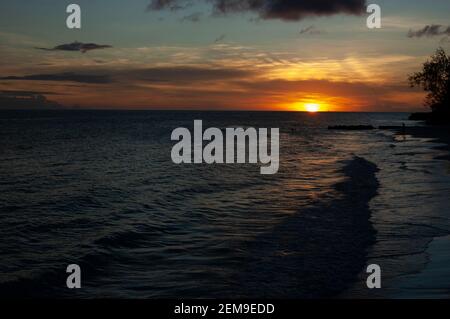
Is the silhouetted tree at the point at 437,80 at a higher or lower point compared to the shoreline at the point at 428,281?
higher

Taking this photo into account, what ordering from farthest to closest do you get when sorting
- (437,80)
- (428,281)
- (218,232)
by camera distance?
(437,80), (218,232), (428,281)

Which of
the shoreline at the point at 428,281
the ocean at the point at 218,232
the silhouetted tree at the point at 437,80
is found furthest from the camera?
the silhouetted tree at the point at 437,80

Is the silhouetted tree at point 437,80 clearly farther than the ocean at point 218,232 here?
Yes

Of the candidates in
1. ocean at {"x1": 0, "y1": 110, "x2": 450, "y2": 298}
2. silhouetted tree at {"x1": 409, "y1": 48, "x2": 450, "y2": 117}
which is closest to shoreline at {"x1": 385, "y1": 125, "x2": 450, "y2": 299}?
ocean at {"x1": 0, "y1": 110, "x2": 450, "y2": 298}

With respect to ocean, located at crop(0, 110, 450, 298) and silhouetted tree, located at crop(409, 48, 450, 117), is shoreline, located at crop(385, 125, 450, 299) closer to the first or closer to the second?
ocean, located at crop(0, 110, 450, 298)

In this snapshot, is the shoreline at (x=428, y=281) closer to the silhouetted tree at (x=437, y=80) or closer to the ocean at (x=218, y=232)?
the ocean at (x=218, y=232)

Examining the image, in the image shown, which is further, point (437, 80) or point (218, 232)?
point (437, 80)

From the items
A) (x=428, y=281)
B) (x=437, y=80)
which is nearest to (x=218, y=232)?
(x=428, y=281)

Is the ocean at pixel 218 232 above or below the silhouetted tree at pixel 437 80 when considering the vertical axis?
below

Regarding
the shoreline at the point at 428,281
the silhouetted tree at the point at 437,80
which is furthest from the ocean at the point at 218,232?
the silhouetted tree at the point at 437,80

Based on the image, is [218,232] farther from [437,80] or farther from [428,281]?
[437,80]

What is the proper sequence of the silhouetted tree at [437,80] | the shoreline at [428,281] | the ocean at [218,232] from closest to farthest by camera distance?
the shoreline at [428,281] < the ocean at [218,232] < the silhouetted tree at [437,80]
